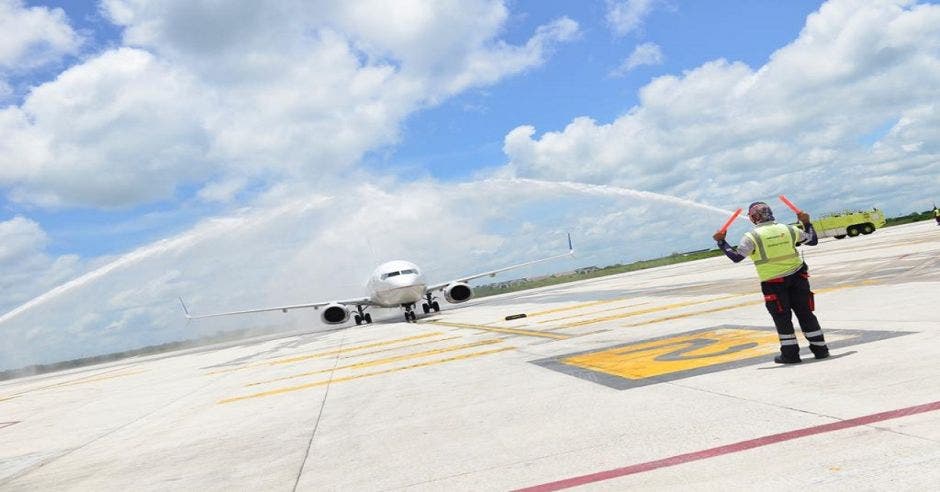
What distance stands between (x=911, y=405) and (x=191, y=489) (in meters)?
6.50

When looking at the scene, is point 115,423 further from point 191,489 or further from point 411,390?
point 191,489

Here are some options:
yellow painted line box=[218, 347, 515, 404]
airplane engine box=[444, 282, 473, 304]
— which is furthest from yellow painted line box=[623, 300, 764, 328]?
airplane engine box=[444, 282, 473, 304]

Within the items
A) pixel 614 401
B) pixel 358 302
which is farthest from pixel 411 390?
pixel 358 302

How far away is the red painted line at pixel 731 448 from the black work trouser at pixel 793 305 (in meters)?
2.74

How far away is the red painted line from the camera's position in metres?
4.53

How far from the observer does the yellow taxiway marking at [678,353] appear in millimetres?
8547

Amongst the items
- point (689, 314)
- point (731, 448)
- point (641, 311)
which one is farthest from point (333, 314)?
point (731, 448)

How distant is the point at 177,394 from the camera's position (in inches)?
594

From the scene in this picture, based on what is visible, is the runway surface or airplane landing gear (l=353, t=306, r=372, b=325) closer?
the runway surface

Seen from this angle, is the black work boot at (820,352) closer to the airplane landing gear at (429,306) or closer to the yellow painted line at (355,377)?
the yellow painted line at (355,377)

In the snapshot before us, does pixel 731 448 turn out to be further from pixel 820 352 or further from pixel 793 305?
pixel 793 305

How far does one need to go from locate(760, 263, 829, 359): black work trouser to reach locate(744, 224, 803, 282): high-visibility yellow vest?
121 mm

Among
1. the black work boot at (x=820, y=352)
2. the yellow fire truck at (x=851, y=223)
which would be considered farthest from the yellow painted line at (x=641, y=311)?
the yellow fire truck at (x=851, y=223)

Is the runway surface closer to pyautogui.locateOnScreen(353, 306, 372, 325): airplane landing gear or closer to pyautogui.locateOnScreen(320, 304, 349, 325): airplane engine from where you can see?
pyautogui.locateOnScreen(320, 304, 349, 325): airplane engine
